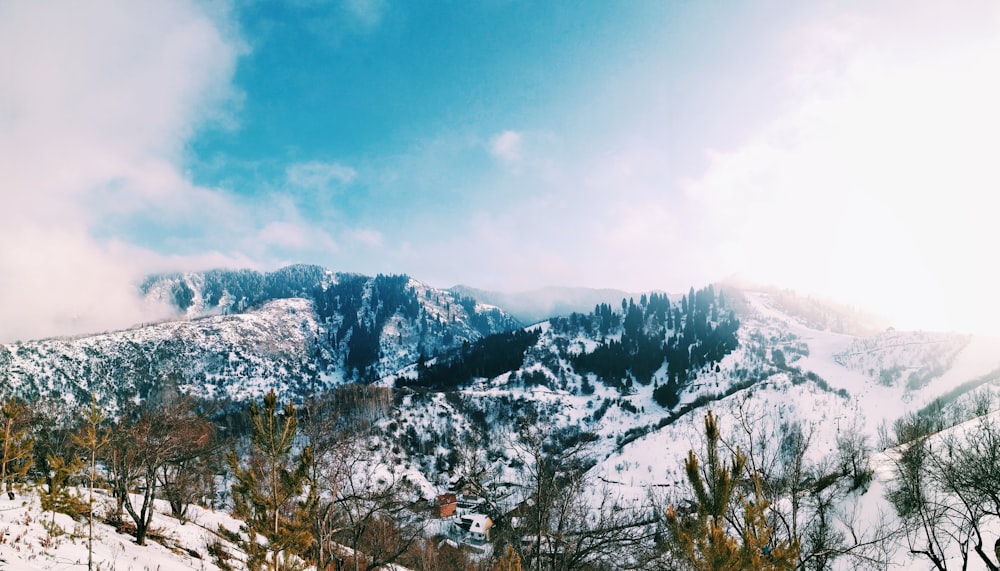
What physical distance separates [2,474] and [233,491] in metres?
7.72

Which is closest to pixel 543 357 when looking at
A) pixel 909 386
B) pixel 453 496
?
pixel 453 496

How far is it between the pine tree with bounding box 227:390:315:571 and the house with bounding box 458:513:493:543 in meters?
62.6

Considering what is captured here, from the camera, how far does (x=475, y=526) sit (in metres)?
68.6

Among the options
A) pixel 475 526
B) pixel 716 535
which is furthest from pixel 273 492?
pixel 475 526

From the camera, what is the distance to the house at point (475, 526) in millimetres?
66062

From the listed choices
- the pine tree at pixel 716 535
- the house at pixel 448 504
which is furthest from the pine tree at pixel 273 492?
the house at pixel 448 504

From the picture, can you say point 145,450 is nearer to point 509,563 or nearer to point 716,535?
point 509,563

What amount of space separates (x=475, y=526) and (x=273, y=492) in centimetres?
6795

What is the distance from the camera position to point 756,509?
918 cm

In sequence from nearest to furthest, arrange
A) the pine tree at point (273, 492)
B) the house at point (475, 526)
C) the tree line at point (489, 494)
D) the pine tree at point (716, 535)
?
the pine tree at point (716, 535), the tree line at point (489, 494), the pine tree at point (273, 492), the house at point (475, 526)

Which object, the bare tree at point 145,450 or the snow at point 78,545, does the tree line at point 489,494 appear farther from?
the snow at point 78,545

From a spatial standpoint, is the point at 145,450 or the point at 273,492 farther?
the point at 145,450

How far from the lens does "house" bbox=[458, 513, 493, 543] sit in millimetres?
66062

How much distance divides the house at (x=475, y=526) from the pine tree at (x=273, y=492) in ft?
206
